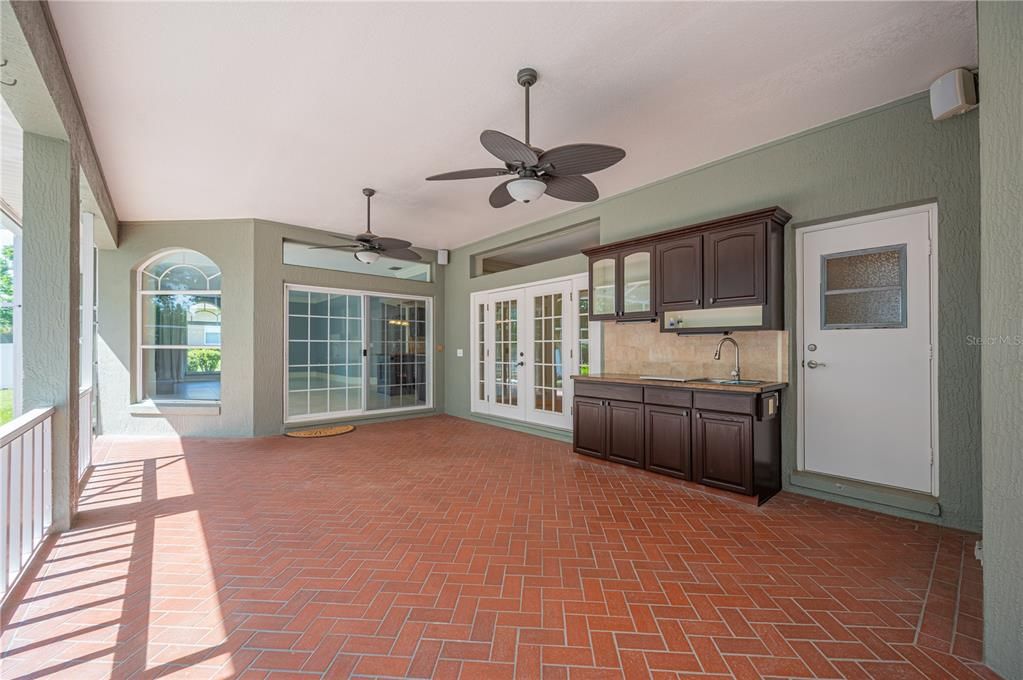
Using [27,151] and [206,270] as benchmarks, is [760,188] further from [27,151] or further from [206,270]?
[206,270]

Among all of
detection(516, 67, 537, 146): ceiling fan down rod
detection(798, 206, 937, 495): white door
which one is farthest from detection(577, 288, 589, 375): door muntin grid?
detection(516, 67, 537, 146): ceiling fan down rod

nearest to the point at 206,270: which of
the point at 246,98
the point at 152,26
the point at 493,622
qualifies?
the point at 246,98

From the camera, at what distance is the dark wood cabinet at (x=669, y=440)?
11.6 feet

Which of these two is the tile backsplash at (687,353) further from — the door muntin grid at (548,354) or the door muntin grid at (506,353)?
the door muntin grid at (506,353)

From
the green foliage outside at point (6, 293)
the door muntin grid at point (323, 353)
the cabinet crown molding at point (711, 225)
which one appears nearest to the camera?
the cabinet crown molding at point (711, 225)

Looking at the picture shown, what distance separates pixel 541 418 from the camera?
224 inches

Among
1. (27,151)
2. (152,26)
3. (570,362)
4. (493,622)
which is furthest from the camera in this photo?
(570,362)

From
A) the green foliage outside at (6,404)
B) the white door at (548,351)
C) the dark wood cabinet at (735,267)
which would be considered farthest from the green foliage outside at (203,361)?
the dark wood cabinet at (735,267)

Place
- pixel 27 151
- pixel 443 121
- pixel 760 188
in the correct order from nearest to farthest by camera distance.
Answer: pixel 27 151 < pixel 443 121 < pixel 760 188

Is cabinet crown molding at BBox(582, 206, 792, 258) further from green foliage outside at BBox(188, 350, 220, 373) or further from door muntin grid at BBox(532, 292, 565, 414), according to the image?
green foliage outside at BBox(188, 350, 220, 373)

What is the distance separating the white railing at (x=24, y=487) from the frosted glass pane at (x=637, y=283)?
4.48 meters

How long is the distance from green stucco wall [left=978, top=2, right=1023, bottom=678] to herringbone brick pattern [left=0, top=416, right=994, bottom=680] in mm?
304

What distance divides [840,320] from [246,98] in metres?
4.82

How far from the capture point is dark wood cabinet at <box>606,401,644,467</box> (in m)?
3.87
